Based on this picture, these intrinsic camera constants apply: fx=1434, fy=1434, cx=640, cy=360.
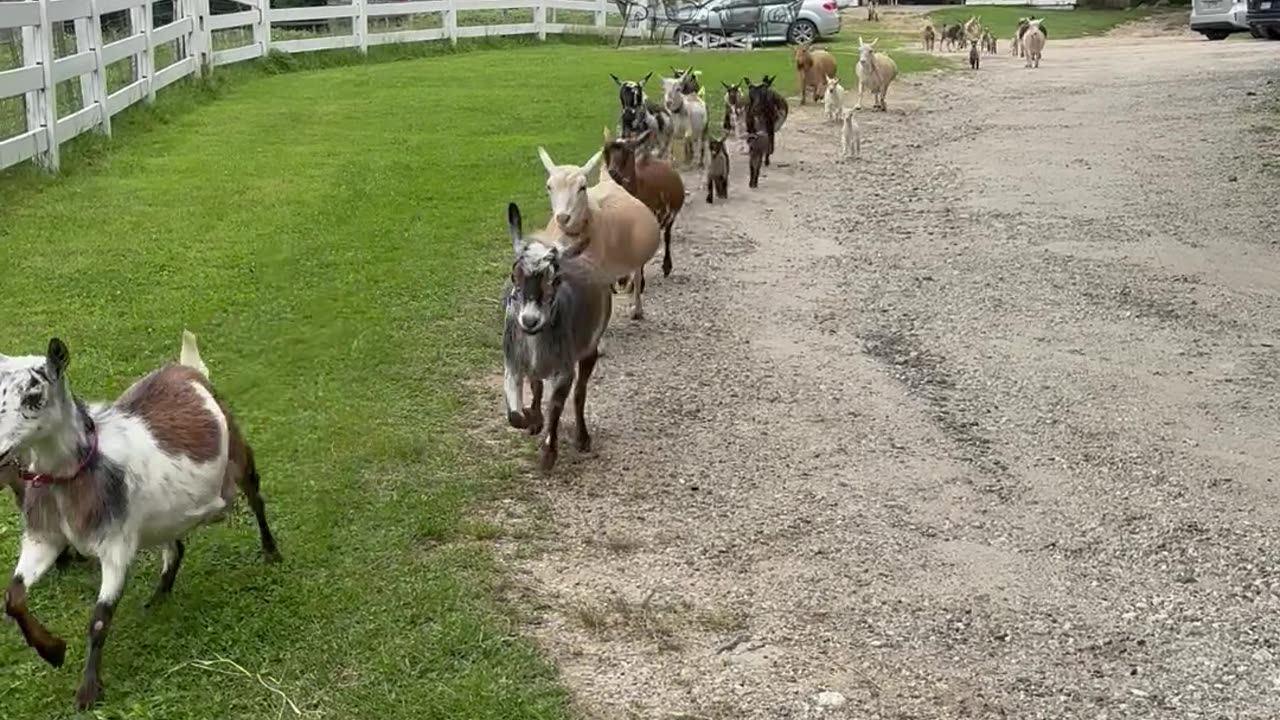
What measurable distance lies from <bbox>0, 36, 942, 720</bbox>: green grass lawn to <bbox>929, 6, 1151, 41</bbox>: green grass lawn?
783 inches

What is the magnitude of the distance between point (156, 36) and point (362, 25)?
729 centimetres

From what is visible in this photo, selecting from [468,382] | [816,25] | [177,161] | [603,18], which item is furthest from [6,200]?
[816,25]

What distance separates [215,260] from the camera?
9273 mm

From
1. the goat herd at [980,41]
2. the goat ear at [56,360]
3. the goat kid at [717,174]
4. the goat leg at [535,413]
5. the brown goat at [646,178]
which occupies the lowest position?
the goat leg at [535,413]

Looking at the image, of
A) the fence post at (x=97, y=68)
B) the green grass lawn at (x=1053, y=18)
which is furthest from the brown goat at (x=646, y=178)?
the green grass lawn at (x=1053, y=18)

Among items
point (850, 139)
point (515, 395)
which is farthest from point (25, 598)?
point (850, 139)

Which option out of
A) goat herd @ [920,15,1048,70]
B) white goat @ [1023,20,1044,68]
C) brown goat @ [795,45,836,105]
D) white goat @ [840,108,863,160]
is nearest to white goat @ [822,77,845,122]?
brown goat @ [795,45,836,105]

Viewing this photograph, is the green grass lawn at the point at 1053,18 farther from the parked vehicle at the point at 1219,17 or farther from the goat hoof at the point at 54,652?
the goat hoof at the point at 54,652

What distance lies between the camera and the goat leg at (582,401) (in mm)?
6238

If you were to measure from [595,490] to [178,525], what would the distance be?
196cm

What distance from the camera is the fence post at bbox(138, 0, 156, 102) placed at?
1588 centimetres

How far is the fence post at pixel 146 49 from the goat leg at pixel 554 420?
11539 mm

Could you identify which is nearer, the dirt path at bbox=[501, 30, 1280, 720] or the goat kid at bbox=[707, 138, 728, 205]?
the dirt path at bbox=[501, 30, 1280, 720]

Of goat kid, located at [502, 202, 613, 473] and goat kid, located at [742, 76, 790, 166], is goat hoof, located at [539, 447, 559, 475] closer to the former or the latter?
goat kid, located at [502, 202, 613, 473]
